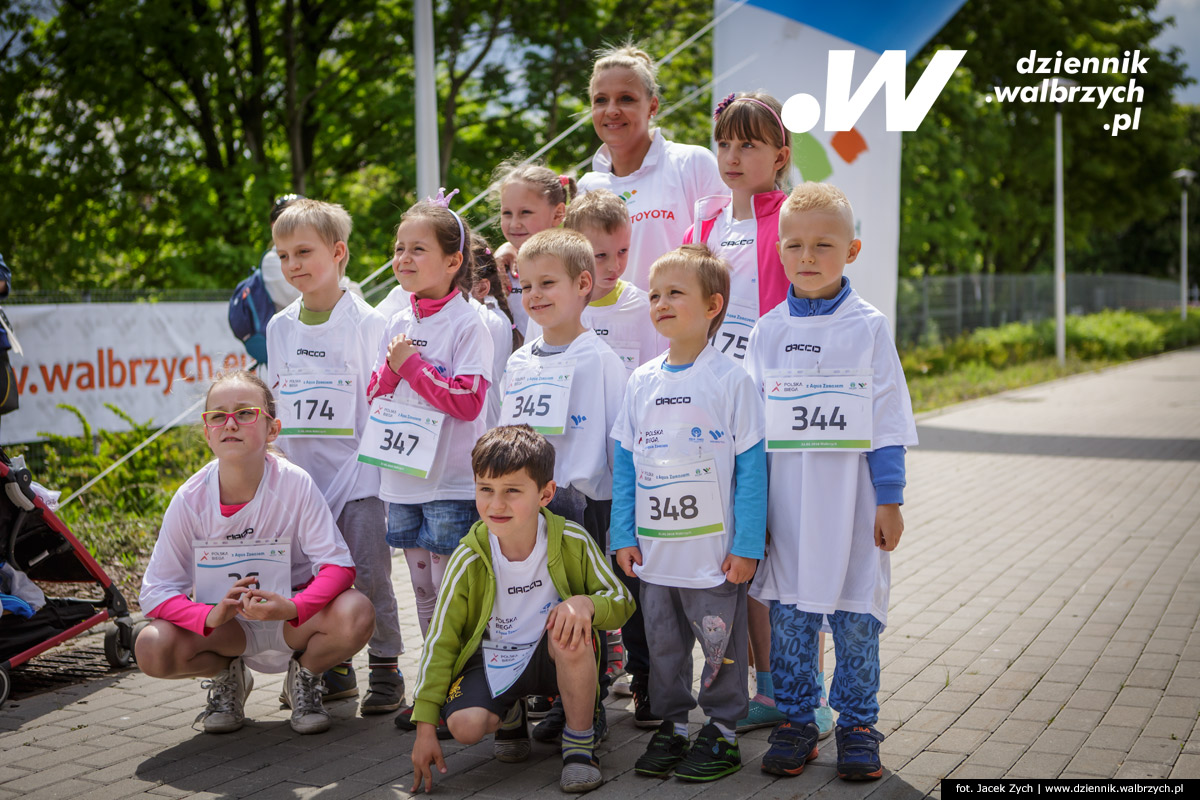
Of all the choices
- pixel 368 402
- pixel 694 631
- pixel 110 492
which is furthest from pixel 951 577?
pixel 110 492

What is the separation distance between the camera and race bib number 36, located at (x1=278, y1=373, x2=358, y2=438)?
13.9 feet

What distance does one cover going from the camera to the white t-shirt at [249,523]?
12.8 feet

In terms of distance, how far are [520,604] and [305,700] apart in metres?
1.05

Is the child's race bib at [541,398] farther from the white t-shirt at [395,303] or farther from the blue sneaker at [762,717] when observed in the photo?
the blue sneaker at [762,717]

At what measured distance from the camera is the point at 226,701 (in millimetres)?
4051

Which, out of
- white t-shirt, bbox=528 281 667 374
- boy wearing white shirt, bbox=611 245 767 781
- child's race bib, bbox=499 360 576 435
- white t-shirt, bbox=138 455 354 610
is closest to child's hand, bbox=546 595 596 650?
boy wearing white shirt, bbox=611 245 767 781

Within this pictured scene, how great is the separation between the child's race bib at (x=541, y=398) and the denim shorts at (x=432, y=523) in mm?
406

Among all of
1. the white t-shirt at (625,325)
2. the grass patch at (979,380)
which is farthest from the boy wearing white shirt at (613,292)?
the grass patch at (979,380)

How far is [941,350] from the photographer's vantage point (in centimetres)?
2248

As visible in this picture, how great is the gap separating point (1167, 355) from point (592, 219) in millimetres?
31512

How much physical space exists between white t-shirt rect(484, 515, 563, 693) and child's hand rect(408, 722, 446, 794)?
11.9 inches

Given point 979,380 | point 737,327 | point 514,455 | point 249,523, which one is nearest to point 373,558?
point 249,523

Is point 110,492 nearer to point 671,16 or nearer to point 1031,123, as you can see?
point 671,16

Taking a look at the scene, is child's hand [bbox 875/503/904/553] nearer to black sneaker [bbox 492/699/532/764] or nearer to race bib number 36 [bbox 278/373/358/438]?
black sneaker [bbox 492/699/532/764]
